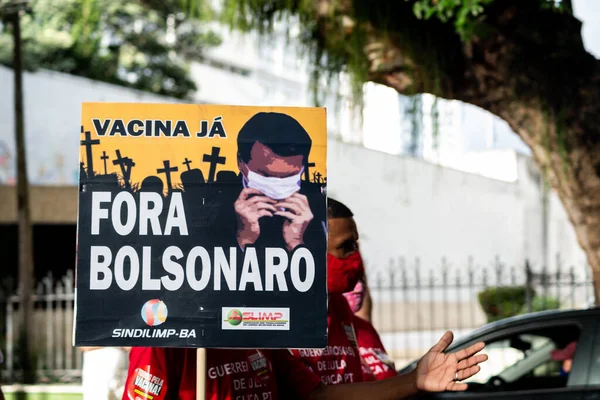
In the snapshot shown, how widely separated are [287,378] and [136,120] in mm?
1048

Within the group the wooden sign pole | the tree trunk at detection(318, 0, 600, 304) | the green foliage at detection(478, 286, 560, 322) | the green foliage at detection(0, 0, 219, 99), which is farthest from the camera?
the green foliage at detection(0, 0, 219, 99)

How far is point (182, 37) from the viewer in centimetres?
2788

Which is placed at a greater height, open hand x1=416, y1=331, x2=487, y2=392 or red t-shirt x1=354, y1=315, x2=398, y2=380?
open hand x1=416, y1=331, x2=487, y2=392

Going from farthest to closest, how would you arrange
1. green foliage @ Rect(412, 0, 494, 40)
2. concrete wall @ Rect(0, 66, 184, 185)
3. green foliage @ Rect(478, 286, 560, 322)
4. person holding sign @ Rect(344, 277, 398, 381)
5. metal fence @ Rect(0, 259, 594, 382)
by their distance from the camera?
concrete wall @ Rect(0, 66, 184, 185), green foliage @ Rect(478, 286, 560, 322), metal fence @ Rect(0, 259, 594, 382), green foliage @ Rect(412, 0, 494, 40), person holding sign @ Rect(344, 277, 398, 381)

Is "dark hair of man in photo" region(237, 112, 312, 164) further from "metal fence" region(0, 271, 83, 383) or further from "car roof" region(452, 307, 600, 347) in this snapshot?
"metal fence" region(0, 271, 83, 383)

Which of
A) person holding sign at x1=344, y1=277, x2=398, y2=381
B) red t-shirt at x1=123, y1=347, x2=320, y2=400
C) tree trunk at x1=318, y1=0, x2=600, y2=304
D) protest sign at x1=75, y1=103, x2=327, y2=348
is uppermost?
tree trunk at x1=318, y1=0, x2=600, y2=304

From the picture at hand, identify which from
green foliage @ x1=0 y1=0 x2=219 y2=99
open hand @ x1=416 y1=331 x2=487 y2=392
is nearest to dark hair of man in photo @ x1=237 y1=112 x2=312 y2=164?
open hand @ x1=416 y1=331 x2=487 y2=392

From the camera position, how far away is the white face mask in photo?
2527 mm

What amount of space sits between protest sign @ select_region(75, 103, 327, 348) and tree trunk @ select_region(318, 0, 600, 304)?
4.07 metres

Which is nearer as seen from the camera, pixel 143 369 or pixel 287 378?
pixel 143 369

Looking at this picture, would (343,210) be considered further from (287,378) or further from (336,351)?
(287,378)

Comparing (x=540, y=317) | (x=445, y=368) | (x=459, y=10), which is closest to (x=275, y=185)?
(x=445, y=368)

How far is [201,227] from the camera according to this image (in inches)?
98.6

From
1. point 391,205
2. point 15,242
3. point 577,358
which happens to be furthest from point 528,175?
point 577,358
